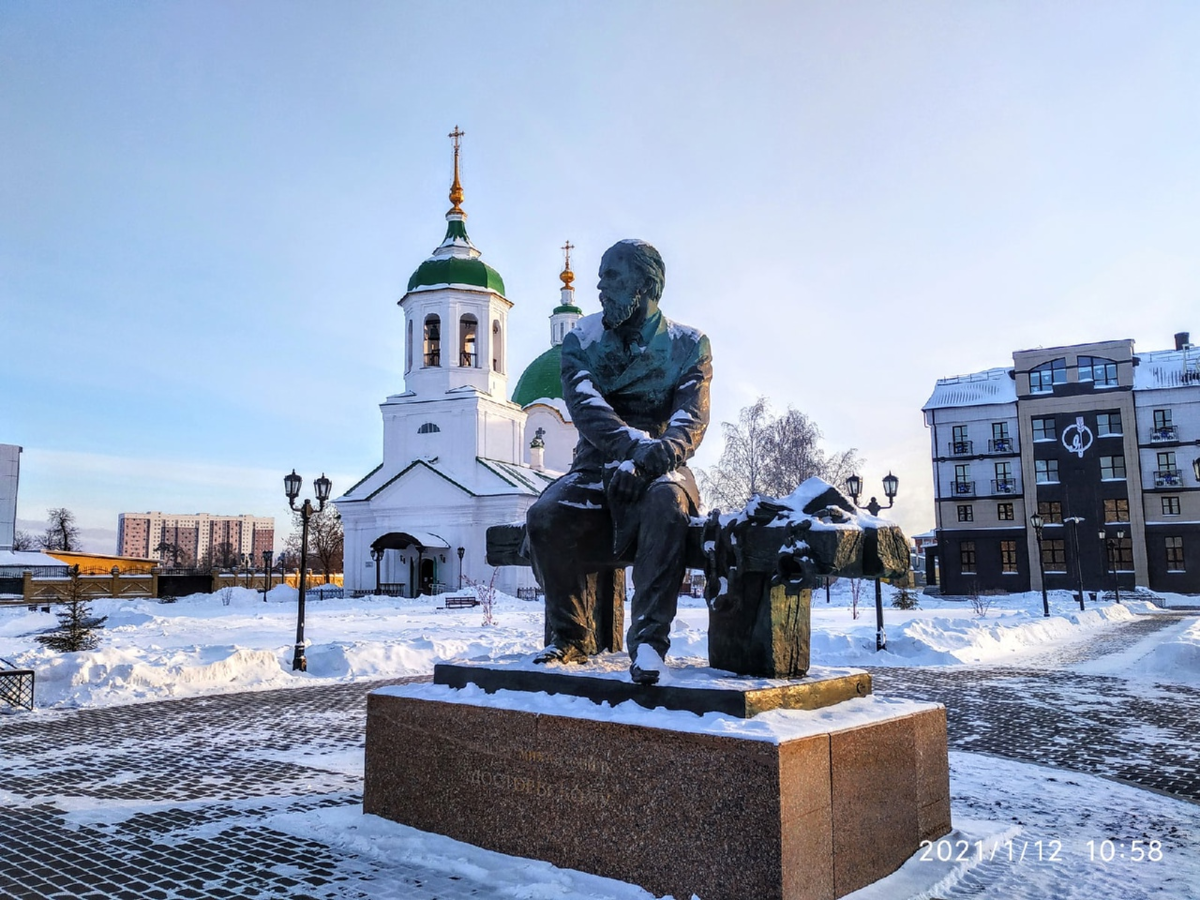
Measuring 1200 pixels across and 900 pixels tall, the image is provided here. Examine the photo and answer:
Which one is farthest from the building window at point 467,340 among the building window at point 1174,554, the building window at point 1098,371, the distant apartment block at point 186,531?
the distant apartment block at point 186,531

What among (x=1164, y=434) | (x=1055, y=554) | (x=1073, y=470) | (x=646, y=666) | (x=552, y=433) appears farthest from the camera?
(x=552, y=433)

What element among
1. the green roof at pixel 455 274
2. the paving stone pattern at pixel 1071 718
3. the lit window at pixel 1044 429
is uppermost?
the green roof at pixel 455 274

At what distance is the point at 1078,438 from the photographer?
44.1 metres

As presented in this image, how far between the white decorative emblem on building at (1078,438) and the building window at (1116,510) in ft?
8.62

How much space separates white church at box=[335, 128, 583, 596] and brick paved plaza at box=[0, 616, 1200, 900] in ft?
85.0

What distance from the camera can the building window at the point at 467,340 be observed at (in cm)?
4006

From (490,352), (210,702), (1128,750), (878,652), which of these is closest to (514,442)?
(490,352)

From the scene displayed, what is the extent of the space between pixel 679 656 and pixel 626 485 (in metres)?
4.53

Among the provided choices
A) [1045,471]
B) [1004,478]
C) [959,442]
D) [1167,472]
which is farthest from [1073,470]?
[959,442]

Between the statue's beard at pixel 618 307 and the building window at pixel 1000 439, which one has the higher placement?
the building window at pixel 1000 439

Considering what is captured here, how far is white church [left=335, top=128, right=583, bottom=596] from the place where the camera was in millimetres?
37594
